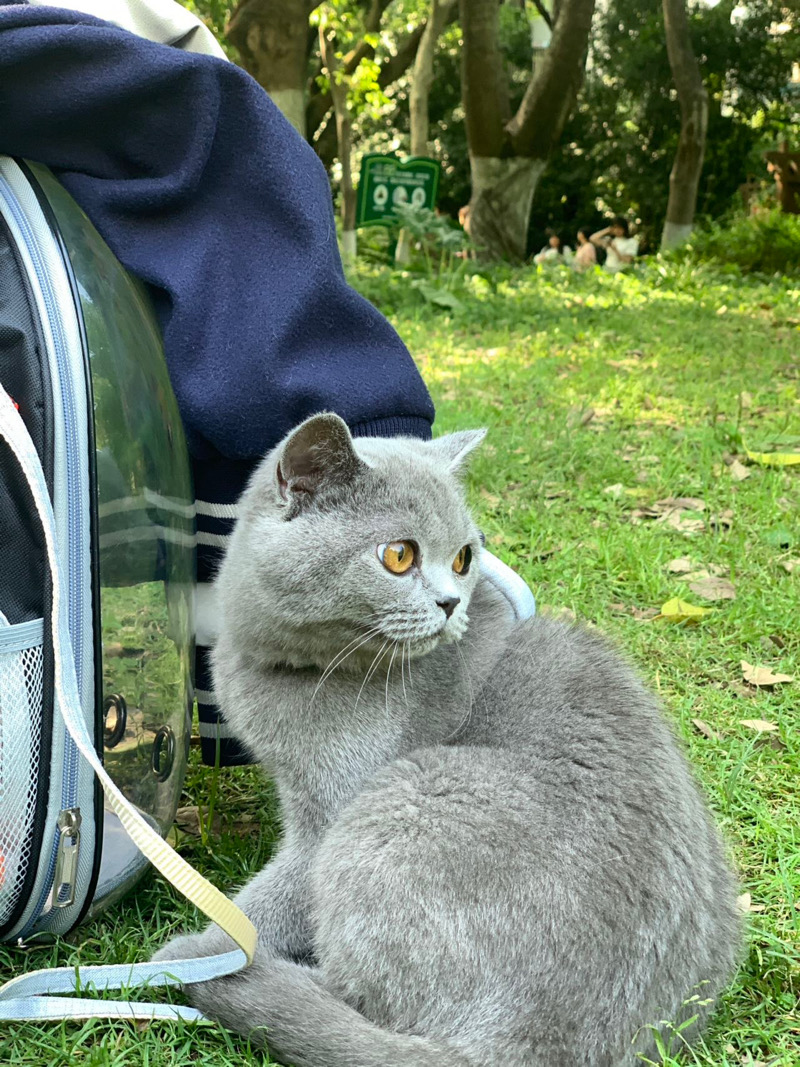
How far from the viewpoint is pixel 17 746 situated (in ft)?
4.96

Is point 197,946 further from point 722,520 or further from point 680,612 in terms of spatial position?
point 722,520

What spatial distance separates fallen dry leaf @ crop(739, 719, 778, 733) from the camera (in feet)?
7.55

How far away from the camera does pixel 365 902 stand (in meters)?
1.43

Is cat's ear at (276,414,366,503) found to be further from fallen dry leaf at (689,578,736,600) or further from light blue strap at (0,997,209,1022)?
fallen dry leaf at (689,578,736,600)

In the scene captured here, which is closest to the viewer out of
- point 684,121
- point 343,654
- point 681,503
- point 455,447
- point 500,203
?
point 343,654

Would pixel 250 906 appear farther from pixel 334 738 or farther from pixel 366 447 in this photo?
pixel 366 447

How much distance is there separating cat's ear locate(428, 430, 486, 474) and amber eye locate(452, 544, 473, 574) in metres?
0.15

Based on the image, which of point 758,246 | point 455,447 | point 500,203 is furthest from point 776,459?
point 500,203

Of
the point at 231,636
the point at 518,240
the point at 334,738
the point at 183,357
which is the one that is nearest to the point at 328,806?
the point at 334,738

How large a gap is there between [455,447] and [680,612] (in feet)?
3.88

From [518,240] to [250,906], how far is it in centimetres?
979

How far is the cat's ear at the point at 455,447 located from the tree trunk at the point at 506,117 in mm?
8916

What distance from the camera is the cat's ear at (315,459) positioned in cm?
152

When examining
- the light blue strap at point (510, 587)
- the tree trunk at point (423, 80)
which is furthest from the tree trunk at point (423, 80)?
the light blue strap at point (510, 587)
